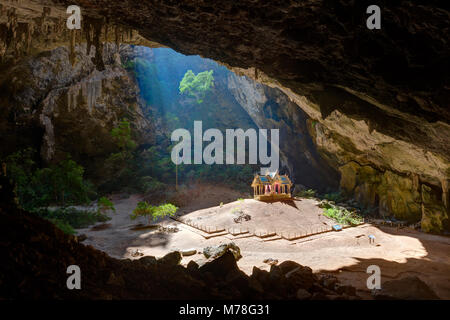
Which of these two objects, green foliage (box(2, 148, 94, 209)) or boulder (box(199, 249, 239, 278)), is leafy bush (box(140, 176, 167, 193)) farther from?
boulder (box(199, 249, 239, 278))

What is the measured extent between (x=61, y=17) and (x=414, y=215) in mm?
22798

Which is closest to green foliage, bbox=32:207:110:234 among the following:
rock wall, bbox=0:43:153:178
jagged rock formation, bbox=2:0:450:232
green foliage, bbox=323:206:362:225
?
rock wall, bbox=0:43:153:178

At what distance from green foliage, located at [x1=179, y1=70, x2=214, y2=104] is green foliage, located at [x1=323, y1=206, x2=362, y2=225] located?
27.8 m

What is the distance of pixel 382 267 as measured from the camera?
9.22 meters

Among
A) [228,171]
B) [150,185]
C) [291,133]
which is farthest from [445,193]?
[150,185]

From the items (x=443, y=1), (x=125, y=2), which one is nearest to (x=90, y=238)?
(x=125, y=2)

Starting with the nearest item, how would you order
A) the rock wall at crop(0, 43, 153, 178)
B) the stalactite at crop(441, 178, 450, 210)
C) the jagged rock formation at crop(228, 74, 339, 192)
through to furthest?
the stalactite at crop(441, 178, 450, 210) → the rock wall at crop(0, 43, 153, 178) → the jagged rock formation at crop(228, 74, 339, 192)

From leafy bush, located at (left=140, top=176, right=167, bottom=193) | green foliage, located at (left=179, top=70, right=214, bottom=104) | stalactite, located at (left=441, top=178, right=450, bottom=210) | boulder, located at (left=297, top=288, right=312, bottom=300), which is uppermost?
green foliage, located at (left=179, top=70, right=214, bottom=104)

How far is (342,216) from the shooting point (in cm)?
1841

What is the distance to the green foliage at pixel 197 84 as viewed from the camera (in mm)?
40969

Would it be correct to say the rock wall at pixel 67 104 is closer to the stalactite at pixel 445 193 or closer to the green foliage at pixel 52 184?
the green foliage at pixel 52 184

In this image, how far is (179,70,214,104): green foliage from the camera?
40969 mm

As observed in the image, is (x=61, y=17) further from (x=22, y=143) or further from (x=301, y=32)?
(x=22, y=143)

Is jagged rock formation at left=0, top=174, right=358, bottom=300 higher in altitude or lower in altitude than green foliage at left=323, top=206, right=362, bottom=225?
higher
